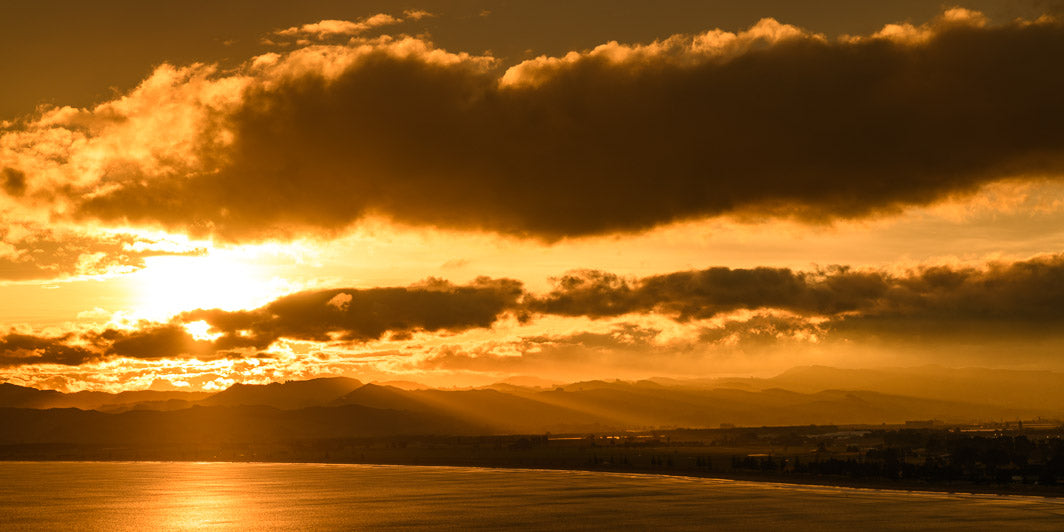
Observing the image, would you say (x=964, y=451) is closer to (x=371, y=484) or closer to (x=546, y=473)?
(x=546, y=473)

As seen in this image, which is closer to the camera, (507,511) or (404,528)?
(404,528)

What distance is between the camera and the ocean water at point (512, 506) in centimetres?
7050

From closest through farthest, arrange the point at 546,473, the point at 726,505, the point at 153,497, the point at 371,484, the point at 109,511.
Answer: the point at 726,505 < the point at 109,511 < the point at 153,497 < the point at 371,484 < the point at 546,473

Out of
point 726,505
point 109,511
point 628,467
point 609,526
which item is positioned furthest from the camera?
point 628,467

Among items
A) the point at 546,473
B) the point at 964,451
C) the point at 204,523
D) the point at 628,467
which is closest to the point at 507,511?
the point at 204,523

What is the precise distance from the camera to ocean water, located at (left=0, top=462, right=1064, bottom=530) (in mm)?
70500

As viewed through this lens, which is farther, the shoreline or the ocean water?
the shoreline

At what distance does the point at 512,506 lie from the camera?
278 feet

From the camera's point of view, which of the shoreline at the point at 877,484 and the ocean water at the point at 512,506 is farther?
the shoreline at the point at 877,484

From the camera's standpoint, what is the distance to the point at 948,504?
8375 centimetres

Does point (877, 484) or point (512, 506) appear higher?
point (512, 506)

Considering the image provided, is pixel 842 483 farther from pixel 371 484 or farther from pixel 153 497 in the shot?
pixel 153 497

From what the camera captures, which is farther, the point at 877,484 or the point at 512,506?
the point at 877,484

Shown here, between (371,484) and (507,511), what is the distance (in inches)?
1821
